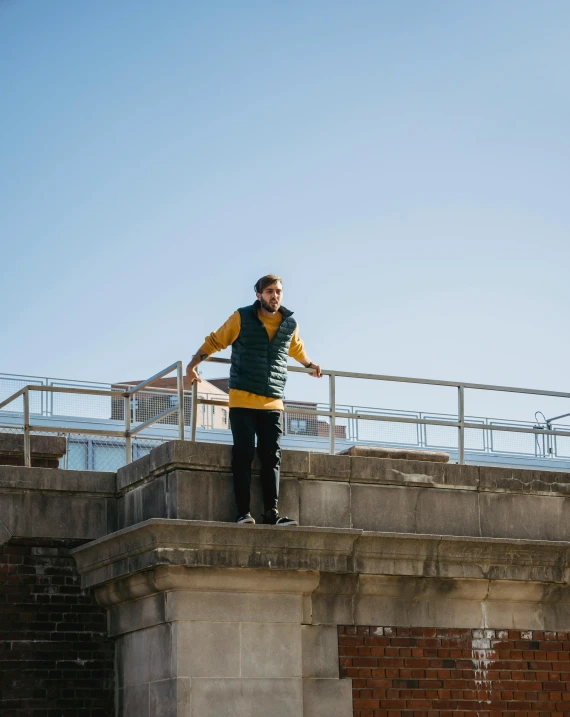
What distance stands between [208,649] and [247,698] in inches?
20.5

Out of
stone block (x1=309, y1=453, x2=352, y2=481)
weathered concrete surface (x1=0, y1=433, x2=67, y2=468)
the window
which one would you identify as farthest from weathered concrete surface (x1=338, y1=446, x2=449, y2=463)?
the window

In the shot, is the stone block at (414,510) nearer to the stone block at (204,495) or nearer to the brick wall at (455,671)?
the brick wall at (455,671)

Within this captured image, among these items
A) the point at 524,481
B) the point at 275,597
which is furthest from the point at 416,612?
the point at 524,481

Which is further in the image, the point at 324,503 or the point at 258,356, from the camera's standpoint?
the point at 324,503

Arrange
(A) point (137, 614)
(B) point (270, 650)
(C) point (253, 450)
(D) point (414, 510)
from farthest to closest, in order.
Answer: (D) point (414, 510) < (A) point (137, 614) < (C) point (253, 450) < (B) point (270, 650)

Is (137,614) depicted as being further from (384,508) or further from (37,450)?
(37,450)

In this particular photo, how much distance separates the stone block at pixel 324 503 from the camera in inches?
445

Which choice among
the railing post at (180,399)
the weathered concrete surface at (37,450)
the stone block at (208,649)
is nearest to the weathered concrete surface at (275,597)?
the stone block at (208,649)

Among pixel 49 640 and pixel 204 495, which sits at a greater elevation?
pixel 204 495

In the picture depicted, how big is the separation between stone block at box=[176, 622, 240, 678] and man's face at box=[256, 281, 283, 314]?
9.02ft

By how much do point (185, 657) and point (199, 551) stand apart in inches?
33.7

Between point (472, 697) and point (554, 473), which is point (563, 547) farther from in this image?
point (472, 697)

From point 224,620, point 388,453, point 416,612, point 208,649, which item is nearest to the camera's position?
point 208,649

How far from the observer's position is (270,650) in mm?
10703
